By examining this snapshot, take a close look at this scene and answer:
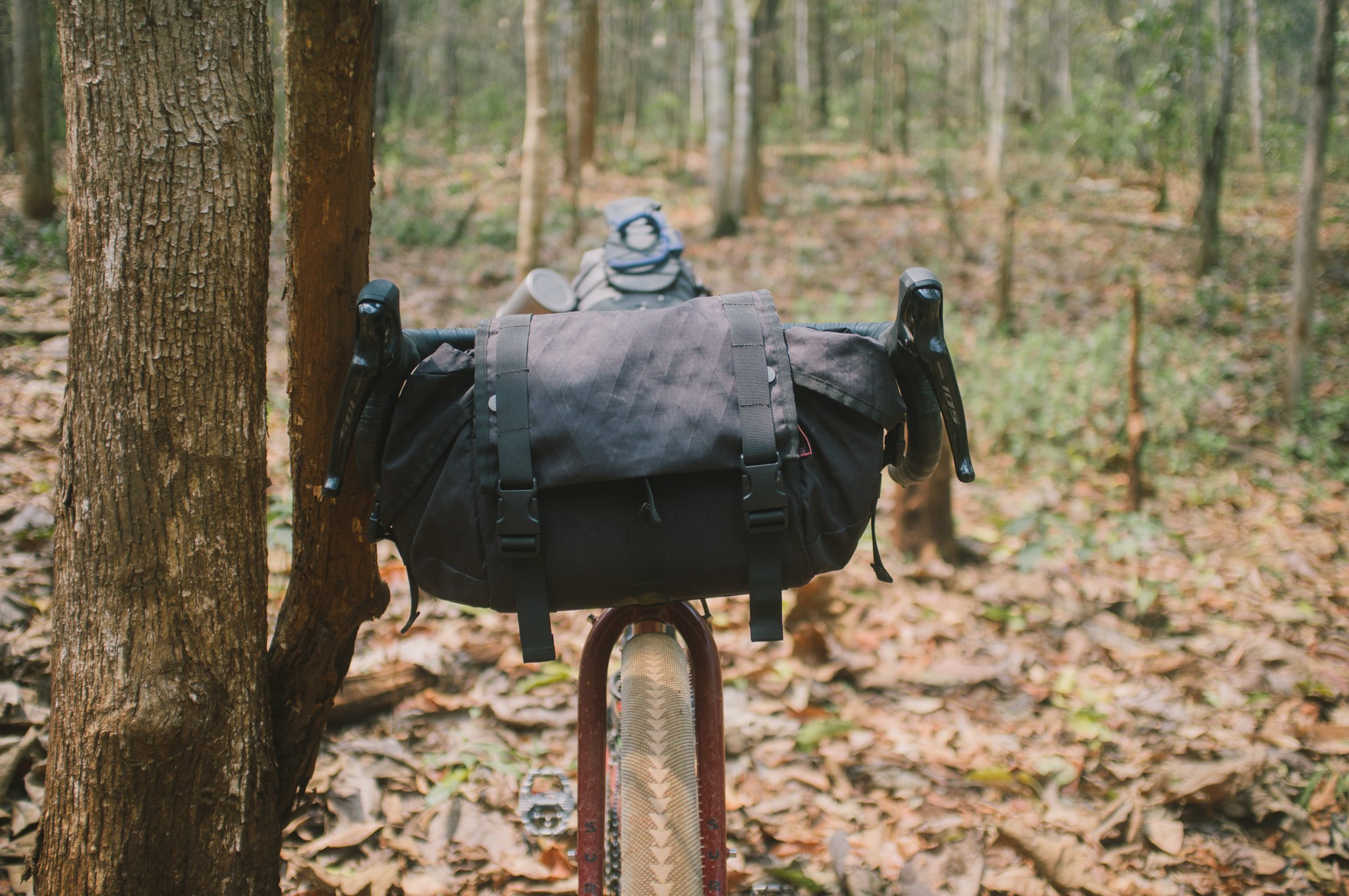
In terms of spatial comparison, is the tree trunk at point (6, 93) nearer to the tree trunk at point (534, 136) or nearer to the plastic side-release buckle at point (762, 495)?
the tree trunk at point (534, 136)

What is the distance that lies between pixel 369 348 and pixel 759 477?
0.65 m

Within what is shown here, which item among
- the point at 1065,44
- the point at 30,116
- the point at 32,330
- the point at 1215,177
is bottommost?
the point at 32,330

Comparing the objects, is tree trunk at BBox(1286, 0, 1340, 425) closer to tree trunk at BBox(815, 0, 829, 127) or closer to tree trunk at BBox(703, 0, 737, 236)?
tree trunk at BBox(703, 0, 737, 236)

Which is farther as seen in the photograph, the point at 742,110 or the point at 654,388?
the point at 742,110

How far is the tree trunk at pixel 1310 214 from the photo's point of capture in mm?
6469

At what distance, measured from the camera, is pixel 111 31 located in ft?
5.10

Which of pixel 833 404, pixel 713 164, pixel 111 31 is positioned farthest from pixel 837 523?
pixel 713 164

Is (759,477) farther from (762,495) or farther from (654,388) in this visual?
(654,388)

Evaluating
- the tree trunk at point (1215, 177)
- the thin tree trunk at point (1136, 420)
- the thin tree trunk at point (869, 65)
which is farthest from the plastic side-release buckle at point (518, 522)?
the thin tree trunk at point (869, 65)

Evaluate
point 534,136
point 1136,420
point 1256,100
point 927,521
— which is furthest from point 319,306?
point 1256,100

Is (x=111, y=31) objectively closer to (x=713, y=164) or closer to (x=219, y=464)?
(x=219, y=464)

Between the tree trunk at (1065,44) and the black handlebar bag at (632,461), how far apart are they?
87.9ft

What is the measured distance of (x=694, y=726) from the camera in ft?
5.66

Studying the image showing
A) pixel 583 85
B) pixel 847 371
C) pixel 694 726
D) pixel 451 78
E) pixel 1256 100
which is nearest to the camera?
pixel 847 371
